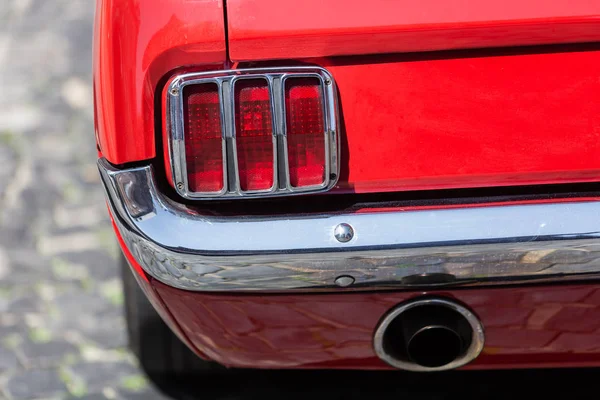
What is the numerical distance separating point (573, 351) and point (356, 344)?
57 centimetres

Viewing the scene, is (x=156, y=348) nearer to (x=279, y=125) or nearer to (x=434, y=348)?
(x=434, y=348)

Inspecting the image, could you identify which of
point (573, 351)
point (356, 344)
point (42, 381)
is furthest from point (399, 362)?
point (42, 381)

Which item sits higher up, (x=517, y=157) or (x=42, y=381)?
(x=517, y=157)

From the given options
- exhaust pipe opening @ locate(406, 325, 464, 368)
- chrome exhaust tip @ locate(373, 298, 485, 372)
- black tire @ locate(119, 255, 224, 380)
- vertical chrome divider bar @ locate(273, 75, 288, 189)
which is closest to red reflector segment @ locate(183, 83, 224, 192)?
vertical chrome divider bar @ locate(273, 75, 288, 189)

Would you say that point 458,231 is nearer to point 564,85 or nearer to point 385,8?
point 564,85

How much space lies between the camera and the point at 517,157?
166 centimetres

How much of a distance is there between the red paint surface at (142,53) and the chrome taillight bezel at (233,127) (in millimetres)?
47

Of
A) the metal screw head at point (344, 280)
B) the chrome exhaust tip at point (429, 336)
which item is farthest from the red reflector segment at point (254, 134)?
the chrome exhaust tip at point (429, 336)

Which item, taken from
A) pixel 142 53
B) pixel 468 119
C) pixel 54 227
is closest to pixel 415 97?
pixel 468 119

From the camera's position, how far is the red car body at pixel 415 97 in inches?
61.7

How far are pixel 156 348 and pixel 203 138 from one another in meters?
1.22

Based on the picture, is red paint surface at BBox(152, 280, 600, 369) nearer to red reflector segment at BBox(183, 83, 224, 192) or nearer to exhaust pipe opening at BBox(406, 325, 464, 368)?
exhaust pipe opening at BBox(406, 325, 464, 368)

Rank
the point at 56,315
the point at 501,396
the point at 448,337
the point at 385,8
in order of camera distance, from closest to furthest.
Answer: the point at 385,8
the point at 448,337
the point at 501,396
the point at 56,315

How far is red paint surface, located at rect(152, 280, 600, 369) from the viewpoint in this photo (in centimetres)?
182
